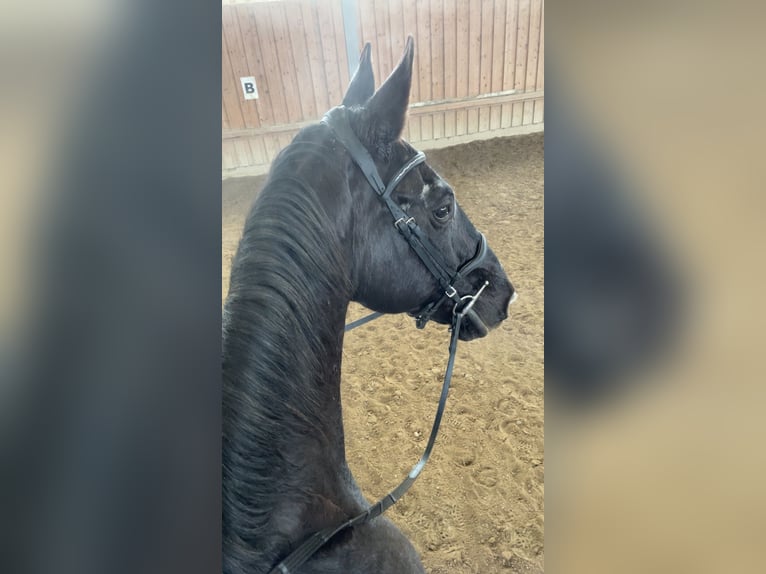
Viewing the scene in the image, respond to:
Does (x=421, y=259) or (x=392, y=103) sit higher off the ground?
(x=392, y=103)

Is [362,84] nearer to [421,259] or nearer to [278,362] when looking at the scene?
[421,259]

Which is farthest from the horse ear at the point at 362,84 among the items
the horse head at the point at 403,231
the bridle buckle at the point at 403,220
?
the bridle buckle at the point at 403,220

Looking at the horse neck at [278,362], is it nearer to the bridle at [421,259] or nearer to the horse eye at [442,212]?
the bridle at [421,259]

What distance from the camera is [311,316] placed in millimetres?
594

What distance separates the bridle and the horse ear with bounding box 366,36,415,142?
37 millimetres

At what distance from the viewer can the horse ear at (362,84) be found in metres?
0.65

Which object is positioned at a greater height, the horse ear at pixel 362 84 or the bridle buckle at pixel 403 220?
the horse ear at pixel 362 84

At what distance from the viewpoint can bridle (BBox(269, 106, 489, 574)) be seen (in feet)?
2.03

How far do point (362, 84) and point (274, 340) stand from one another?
382 millimetres

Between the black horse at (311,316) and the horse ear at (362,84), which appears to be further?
the horse ear at (362,84)

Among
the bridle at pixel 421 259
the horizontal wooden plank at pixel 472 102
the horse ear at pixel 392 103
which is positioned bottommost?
the bridle at pixel 421 259

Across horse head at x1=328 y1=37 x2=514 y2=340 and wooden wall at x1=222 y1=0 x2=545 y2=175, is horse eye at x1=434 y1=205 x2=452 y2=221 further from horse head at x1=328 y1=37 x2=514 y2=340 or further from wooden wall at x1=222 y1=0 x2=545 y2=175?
wooden wall at x1=222 y1=0 x2=545 y2=175

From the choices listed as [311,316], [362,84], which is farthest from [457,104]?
[311,316]

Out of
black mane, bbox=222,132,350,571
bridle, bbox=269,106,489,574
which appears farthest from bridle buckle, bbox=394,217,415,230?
black mane, bbox=222,132,350,571
